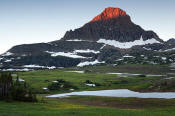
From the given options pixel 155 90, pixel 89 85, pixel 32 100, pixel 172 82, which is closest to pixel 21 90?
pixel 32 100

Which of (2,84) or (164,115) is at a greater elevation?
(2,84)

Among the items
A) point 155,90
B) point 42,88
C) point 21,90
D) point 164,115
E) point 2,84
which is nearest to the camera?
point 164,115

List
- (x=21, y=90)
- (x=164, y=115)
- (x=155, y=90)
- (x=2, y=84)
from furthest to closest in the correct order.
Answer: (x=155, y=90)
(x=2, y=84)
(x=21, y=90)
(x=164, y=115)

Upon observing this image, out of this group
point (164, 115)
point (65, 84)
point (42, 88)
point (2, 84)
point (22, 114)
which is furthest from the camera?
point (65, 84)

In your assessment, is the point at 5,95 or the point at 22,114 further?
the point at 5,95

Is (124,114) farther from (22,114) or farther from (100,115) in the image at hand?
(22,114)

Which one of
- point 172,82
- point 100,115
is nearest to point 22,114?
point 100,115

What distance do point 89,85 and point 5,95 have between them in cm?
11124

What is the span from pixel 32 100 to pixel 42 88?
87.0 m

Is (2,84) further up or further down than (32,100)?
further up

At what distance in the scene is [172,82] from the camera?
146 metres

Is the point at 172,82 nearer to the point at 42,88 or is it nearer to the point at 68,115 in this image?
the point at 42,88

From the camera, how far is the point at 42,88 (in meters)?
165

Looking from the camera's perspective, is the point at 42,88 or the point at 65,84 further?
the point at 65,84
